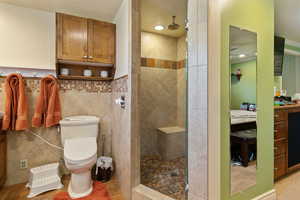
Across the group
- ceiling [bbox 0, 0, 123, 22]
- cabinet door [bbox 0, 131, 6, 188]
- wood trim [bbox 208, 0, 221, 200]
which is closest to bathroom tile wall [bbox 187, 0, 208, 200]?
wood trim [bbox 208, 0, 221, 200]

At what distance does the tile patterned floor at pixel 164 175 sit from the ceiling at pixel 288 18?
2.50 meters

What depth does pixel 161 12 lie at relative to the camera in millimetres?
2098

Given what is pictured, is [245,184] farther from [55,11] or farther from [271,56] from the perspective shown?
[55,11]

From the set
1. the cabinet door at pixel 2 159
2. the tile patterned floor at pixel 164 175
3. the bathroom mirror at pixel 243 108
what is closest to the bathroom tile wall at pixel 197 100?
the bathroom mirror at pixel 243 108

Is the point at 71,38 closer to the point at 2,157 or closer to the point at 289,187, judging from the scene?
the point at 2,157

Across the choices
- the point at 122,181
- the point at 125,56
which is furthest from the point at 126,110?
the point at 122,181

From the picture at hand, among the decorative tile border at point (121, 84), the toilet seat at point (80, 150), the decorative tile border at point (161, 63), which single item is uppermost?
the decorative tile border at point (161, 63)

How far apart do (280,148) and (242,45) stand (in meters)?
1.57

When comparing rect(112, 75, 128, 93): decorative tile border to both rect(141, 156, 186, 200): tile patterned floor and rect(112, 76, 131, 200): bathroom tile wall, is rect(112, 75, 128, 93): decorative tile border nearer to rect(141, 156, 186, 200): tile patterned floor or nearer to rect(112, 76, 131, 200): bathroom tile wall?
rect(112, 76, 131, 200): bathroom tile wall

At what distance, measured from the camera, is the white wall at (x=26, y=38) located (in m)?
1.89

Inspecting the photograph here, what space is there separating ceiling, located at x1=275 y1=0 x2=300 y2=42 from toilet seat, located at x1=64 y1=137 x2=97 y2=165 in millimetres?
2870

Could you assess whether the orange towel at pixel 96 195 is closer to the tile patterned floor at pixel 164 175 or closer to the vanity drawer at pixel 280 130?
the tile patterned floor at pixel 164 175

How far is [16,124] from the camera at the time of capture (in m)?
1.83

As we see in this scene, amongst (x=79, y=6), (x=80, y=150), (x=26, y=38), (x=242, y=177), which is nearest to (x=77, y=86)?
(x=26, y=38)
